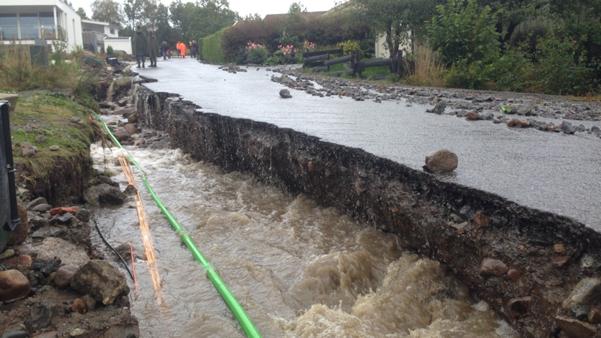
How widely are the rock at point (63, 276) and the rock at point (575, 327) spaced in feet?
9.63

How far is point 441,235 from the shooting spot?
4.05 m

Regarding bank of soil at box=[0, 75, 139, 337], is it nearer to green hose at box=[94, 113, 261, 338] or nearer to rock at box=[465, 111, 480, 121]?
green hose at box=[94, 113, 261, 338]

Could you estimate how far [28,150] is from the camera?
249 inches

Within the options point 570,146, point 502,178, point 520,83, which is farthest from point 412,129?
point 520,83

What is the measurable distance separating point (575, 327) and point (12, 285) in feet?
10.4

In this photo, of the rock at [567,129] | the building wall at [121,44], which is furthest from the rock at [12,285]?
the building wall at [121,44]

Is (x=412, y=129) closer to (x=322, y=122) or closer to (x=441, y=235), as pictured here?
(x=322, y=122)

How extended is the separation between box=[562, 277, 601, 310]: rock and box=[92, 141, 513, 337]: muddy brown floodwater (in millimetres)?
603

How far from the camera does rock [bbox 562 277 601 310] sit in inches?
110

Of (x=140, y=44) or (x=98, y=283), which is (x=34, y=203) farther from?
(x=140, y=44)

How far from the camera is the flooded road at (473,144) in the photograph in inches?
152

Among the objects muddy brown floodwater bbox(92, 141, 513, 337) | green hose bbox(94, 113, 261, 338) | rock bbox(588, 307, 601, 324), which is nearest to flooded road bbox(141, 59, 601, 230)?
rock bbox(588, 307, 601, 324)

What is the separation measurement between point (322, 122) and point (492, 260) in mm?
4281

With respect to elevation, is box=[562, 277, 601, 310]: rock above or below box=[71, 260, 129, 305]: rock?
above
